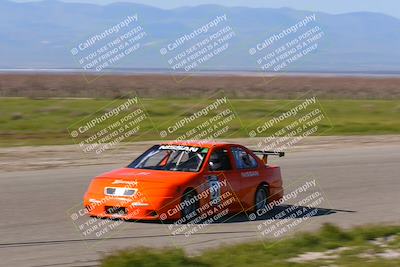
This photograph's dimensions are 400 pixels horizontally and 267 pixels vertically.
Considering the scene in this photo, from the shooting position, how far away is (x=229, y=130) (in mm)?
32375

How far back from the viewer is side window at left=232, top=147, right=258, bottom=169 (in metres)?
14.1

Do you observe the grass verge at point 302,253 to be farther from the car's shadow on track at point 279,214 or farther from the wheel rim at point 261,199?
the wheel rim at point 261,199

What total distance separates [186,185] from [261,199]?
2110 millimetres

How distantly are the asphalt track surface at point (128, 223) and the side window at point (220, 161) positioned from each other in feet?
2.80

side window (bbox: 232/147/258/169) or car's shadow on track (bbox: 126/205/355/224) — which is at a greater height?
side window (bbox: 232/147/258/169)

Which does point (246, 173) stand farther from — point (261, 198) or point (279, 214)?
point (279, 214)

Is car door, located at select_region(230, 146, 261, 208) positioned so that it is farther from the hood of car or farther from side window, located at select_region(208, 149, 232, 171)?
the hood of car

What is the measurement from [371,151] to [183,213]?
14.2 metres

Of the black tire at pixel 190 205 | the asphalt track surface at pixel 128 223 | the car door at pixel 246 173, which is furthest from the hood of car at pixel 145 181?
the car door at pixel 246 173

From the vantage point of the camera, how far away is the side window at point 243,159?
14.1 meters

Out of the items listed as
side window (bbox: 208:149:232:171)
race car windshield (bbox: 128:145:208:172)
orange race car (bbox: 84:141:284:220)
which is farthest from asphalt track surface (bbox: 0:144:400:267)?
race car windshield (bbox: 128:145:208:172)

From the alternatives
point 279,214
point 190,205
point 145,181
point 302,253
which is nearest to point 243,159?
point 279,214

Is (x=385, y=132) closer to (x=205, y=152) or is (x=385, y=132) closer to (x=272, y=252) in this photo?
(x=205, y=152)

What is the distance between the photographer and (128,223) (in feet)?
41.8
